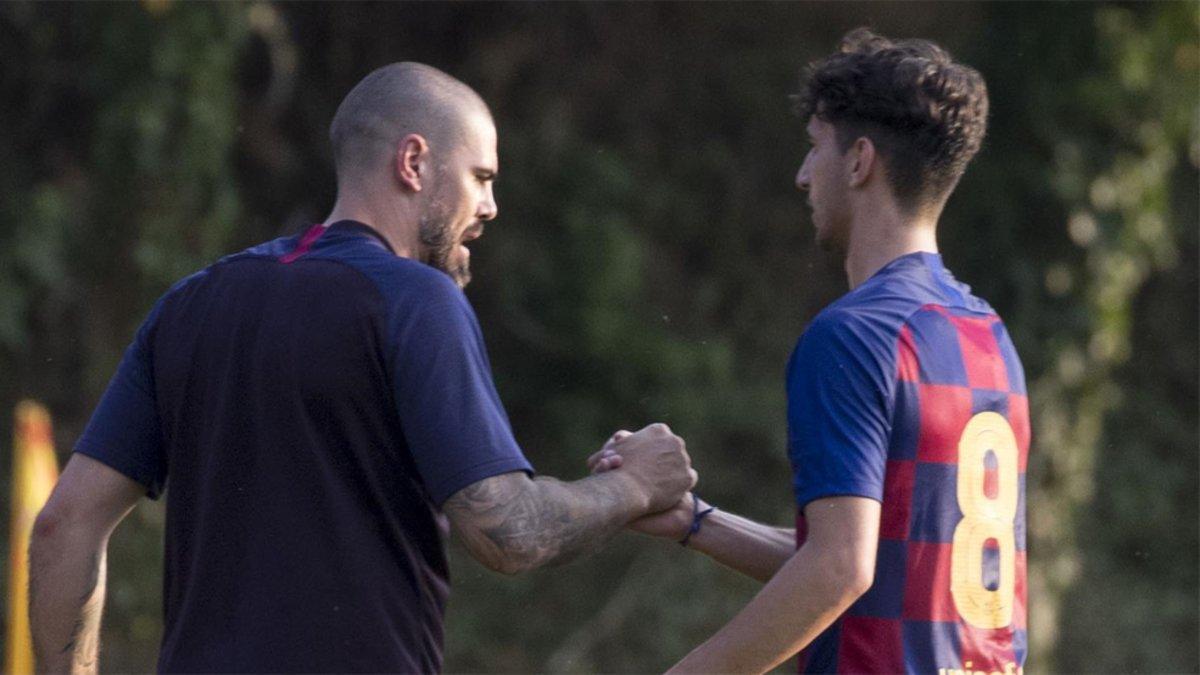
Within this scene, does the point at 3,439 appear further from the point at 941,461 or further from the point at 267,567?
the point at 941,461

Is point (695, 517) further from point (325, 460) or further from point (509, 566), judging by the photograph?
point (325, 460)

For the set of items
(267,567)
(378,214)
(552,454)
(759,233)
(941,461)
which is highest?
(378,214)

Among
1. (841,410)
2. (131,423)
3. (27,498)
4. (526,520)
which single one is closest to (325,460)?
(526,520)

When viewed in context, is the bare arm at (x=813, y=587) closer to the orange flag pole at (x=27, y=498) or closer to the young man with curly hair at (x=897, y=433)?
the young man with curly hair at (x=897, y=433)

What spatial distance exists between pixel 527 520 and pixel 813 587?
480mm

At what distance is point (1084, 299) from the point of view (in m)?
7.28

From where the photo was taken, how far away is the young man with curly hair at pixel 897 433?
2512 mm

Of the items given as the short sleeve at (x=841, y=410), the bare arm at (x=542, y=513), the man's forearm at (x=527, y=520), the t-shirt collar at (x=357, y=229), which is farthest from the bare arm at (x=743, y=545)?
the t-shirt collar at (x=357, y=229)

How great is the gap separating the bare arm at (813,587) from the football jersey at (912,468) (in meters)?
0.04

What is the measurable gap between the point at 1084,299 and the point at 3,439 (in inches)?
210

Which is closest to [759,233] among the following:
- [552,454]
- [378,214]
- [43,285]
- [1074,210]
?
[552,454]

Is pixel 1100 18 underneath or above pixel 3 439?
above

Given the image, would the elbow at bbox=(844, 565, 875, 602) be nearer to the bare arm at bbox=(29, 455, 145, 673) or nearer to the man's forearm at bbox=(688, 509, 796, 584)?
the man's forearm at bbox=(688, 509, 796, 584)

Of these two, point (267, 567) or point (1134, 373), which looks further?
point (1134, 373)
